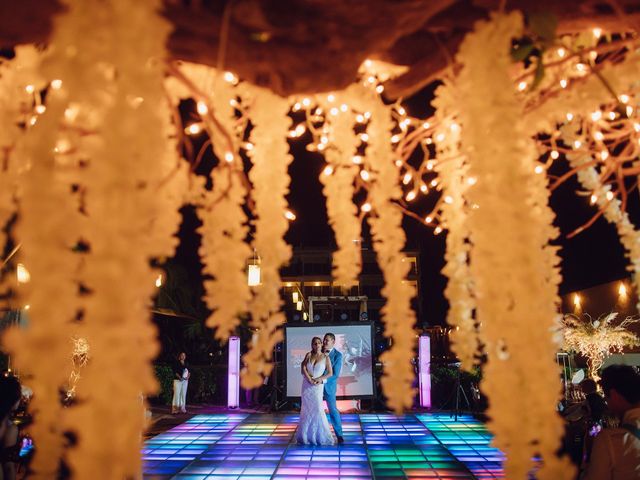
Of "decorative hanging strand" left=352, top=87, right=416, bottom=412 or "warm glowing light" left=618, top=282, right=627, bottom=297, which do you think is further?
"warm glowing light" left=618, top=282, right=627, bottom=297

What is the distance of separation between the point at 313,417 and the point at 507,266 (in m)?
5.53

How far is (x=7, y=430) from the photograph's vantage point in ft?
10.8

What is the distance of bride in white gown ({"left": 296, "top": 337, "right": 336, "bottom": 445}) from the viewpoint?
6680 millimetres

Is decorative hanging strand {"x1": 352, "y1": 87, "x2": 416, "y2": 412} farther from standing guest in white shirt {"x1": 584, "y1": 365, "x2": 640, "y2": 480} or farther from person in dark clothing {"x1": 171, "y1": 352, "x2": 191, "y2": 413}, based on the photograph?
person in dark clothing {"x1": 171, "y1": 352, "x2": 191, "y2": 413}

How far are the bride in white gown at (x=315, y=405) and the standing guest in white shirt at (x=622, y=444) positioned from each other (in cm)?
459

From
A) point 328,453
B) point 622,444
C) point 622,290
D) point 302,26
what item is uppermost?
point 302,26

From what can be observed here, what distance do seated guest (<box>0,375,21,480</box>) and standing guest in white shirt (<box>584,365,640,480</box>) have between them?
3.38 m

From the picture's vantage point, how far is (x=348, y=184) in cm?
266

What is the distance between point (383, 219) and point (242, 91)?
1.03 meters

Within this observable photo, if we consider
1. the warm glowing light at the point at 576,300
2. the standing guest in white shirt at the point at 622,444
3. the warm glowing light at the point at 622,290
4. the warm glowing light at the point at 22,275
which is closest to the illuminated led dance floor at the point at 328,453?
the warm glowing light at the point at 22,275

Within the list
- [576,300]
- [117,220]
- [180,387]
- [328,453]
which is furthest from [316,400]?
[576,300]

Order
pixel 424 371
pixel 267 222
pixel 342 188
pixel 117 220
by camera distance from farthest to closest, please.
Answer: pixel 424 371, pixel 342 188, pixel 267 222, pixel 117 220

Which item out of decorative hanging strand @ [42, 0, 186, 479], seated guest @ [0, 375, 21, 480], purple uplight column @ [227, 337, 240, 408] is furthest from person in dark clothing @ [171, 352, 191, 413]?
A: decorative hanging strand @ [42, 0, 186, 479]

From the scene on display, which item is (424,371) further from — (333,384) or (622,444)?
(622,444)
